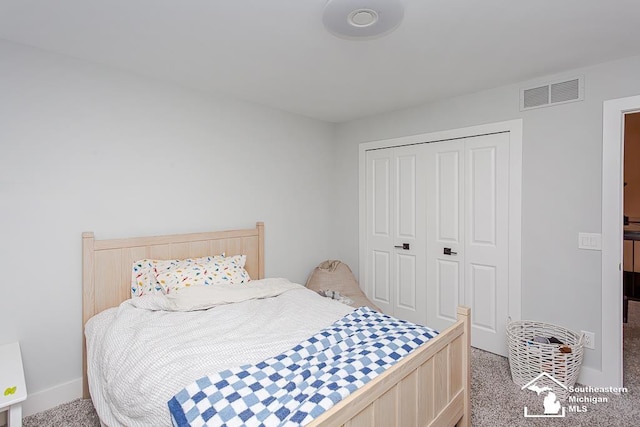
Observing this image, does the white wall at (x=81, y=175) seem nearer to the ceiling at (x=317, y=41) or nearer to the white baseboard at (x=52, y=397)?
the white baseboard at (x=52, y=397)

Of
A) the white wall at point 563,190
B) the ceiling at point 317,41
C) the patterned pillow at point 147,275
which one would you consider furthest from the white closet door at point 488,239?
the patterned pillow at point 147,275

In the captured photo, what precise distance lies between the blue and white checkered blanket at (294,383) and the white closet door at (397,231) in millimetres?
1746

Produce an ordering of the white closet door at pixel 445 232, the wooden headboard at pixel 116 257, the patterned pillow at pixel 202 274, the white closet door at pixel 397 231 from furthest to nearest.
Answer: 1. the white closet door at pixel 397 231
2. the white closet door at pixel 445 232
3. the patterned pillow at pixel 202 274
4. the wooden headboard at pixel 116 257

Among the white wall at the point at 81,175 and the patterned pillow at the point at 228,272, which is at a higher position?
the white wall at the point at 81,175

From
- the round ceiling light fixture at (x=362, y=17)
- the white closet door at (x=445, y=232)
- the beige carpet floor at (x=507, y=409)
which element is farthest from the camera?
the white closet door at (x=445, y=232)

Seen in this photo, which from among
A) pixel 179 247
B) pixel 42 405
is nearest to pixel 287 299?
pixel 179 247

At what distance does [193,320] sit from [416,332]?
129 cm

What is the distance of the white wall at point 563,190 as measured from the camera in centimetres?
237

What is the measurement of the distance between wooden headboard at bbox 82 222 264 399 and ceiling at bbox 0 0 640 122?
1.24 m

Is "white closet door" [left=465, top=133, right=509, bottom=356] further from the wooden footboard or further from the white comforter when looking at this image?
the white comforter

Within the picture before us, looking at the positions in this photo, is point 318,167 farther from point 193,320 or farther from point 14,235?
point 14,235

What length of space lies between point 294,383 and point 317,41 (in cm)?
180

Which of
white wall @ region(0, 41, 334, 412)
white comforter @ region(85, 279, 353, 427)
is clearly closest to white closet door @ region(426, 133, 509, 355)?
white comforter @ region(85, 279, 353, 427)

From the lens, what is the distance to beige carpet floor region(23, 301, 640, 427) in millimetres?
2016
